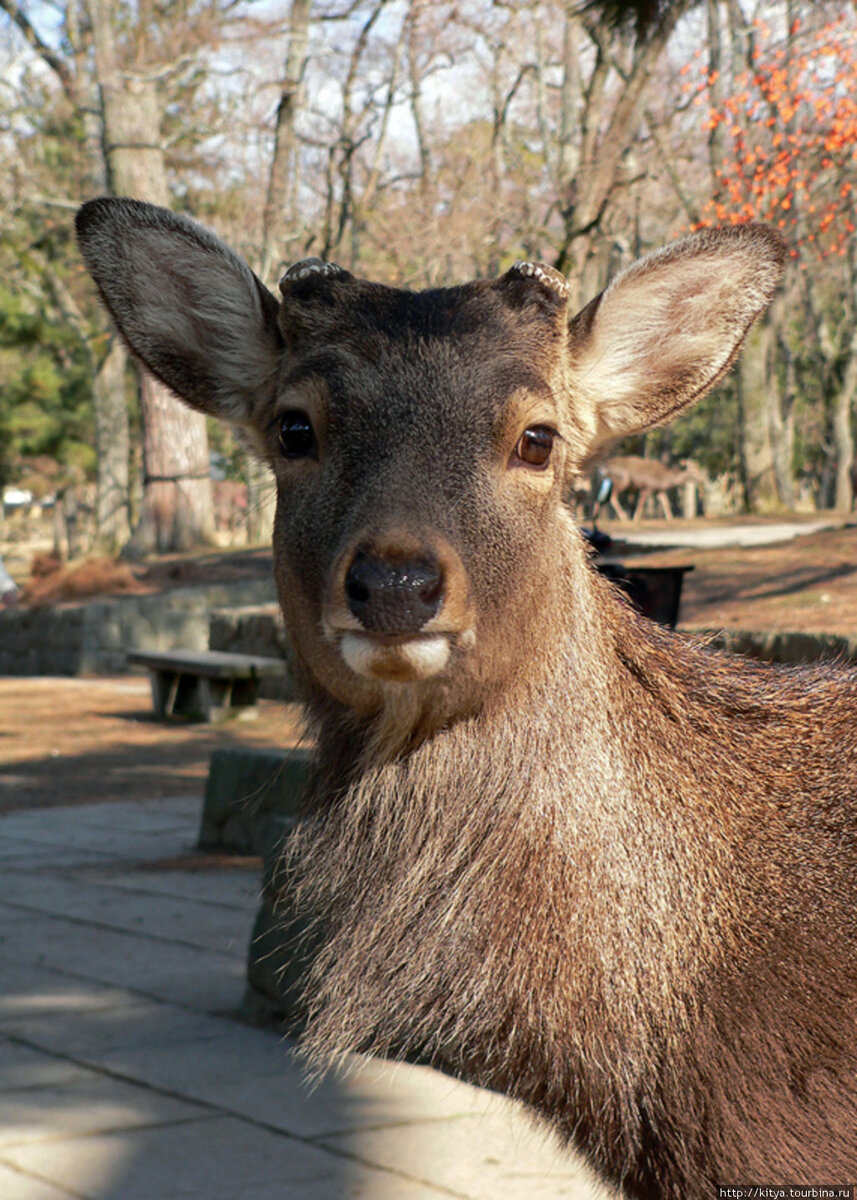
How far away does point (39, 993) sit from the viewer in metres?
5.82

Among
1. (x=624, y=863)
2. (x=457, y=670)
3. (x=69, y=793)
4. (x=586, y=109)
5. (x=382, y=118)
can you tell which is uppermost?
(x=382, y=118)

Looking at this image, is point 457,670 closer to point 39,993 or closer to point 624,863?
point 624,863

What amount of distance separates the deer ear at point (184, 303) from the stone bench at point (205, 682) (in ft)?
34.0

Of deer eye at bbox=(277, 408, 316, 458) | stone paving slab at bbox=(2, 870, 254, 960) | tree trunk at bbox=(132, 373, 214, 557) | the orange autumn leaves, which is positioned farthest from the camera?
tree trunk at bbox=(132, 373, 214, 557)

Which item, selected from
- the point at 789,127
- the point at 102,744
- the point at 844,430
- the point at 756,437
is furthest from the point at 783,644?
the point at 844,430

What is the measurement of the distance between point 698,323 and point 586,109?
10.4 m

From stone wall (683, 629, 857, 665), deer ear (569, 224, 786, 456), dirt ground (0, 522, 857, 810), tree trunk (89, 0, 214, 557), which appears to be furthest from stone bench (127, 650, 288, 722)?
deer ear (569, 224, 786, 456)

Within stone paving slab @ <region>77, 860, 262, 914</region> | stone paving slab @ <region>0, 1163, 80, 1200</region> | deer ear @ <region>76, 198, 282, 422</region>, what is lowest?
stone paving slab @ <region>77, 860, 262, 914</region>

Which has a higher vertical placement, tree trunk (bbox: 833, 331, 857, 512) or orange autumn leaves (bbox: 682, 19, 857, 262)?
orange autumn leaves (bbox: 682, 19, 857, 262)

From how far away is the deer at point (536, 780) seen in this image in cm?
265

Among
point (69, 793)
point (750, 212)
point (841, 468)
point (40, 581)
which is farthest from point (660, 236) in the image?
point (69, 793)

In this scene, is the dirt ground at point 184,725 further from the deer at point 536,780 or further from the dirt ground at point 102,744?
the deer at point 536,780

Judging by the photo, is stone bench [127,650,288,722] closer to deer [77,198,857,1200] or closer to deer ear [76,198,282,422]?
deer ear [76,198,282,422]

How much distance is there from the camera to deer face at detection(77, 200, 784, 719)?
2656 mm
